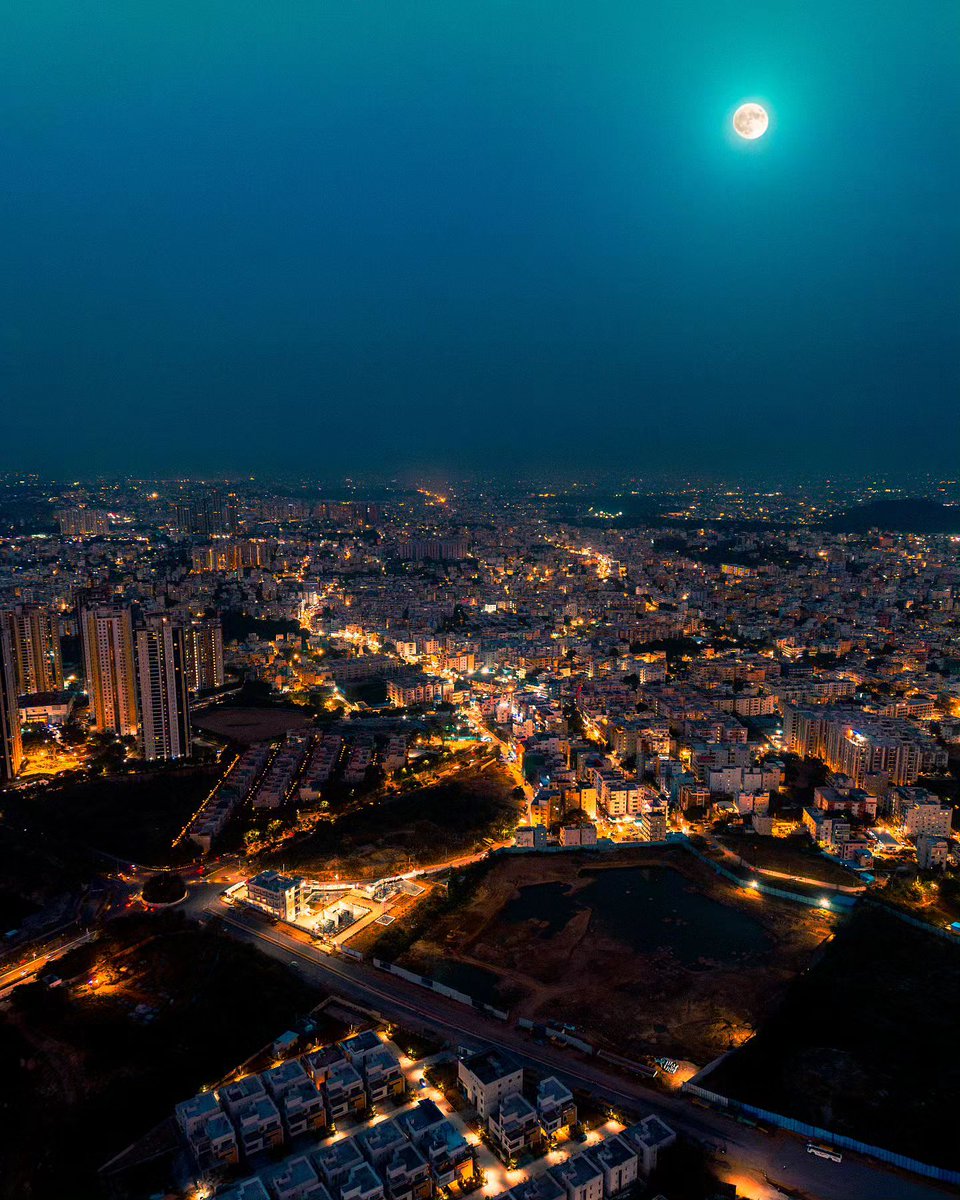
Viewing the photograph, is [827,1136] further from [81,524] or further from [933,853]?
[81,524]

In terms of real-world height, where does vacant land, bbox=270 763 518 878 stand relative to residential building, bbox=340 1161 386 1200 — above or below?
below

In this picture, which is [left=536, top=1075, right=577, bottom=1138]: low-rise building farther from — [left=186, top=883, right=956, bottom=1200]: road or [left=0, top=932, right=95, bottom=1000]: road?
[left=0, top=932, right=95, bottom=1000]: road

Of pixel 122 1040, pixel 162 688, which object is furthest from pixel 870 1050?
pixel 162 688

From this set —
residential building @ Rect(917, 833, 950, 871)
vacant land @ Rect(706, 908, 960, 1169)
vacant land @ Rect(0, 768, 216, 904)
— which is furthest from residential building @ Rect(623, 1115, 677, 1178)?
vacant land @ Rect(0, 768, 216, 904)

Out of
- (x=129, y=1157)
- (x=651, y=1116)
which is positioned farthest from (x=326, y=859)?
(x=651, y=1116)

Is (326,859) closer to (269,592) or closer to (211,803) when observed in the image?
(211,803)

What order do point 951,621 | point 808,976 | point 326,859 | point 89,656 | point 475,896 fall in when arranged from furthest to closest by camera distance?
1. point 951,621
2. point 89,656
3. point 326,859
4. point 475,896
5. point 808,976
